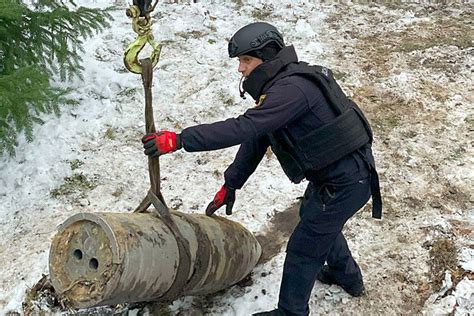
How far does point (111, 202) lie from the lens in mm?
4984

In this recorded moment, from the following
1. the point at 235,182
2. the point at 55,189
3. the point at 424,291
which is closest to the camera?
the point at 235,182

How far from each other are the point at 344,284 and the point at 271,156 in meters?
1.92

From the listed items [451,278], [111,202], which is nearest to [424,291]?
[451,278]

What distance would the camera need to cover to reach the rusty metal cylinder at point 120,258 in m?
2.95

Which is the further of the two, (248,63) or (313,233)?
(313,233)

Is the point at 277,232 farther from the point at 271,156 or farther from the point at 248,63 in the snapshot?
the point at 248,63

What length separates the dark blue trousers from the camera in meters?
3.32

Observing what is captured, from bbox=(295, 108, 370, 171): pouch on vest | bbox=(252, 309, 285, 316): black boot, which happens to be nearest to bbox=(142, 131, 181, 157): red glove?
bbox=(295, 108, 370, 171): pouch on vest

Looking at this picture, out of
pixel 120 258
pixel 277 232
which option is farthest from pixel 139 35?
pixel 277 232

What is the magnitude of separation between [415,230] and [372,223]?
1.15ft

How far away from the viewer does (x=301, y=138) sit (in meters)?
3.17

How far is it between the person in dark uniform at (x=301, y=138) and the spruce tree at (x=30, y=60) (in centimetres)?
198

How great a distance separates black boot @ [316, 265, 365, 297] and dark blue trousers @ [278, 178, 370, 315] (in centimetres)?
42

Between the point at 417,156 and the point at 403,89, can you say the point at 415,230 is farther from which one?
the point at 403,89
